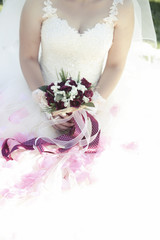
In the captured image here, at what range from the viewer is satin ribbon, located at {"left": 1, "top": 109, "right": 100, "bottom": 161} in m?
1.85

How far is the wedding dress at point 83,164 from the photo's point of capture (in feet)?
5.47

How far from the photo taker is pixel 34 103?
2146 mm

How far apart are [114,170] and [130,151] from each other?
159mm

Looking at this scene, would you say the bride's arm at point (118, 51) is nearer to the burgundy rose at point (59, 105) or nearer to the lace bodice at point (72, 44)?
the lace bodice at point (72, 44)

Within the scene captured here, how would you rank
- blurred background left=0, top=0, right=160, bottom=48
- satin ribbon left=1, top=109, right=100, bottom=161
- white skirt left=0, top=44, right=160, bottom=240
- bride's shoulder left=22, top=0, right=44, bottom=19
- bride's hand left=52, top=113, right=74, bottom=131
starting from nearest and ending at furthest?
white skirt left=0, top=44, right=160, bottom=240, satin ribbon left=1, top=109, right=100, bottom=161, bride's hand left=52, top=113, right=74, bottom=131, bride's shoulder left=22, top=0, right=44, bottom=19, blurred background left=0, top=0, right=160, bottom=48

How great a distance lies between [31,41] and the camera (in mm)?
2178

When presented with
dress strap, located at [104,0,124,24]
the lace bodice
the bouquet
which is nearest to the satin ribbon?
the bouquet

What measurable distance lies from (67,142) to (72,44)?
0.59 metres

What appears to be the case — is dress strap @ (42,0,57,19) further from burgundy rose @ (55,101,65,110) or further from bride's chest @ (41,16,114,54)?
burgundy rose @ (55,101,65,110)

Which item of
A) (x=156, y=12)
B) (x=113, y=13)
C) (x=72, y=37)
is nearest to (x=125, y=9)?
(x=113, y=13)

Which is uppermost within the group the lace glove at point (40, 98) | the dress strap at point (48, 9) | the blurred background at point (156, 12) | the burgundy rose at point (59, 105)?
the dress strap at point (48, 9)

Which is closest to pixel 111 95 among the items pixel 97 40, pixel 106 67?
pixel 106 67

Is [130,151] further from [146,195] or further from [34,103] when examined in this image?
[34,103]

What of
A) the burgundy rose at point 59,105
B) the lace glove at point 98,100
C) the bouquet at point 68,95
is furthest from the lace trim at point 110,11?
the burgundy rose at point 59,105
